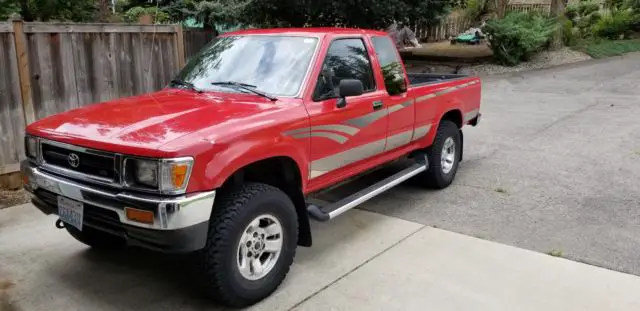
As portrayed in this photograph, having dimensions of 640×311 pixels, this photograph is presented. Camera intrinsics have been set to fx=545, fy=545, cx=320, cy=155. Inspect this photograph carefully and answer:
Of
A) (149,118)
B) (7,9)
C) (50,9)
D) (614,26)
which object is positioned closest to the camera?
(149,118)

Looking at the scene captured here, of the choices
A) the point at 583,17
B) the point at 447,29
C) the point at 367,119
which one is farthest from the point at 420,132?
the point at 583,17

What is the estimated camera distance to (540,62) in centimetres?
1733

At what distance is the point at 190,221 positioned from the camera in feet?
10.7

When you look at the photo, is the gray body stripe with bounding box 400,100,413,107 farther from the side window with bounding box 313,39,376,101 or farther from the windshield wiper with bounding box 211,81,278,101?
the windshield wiper with bounding box 211,81,278,101

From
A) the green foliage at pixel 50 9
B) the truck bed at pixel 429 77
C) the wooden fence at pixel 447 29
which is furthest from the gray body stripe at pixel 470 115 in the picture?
the wooden fence at pixel 447 29

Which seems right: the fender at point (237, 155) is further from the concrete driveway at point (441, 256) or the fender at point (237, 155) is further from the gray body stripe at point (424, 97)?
the gray body stripe at point (424, 97)

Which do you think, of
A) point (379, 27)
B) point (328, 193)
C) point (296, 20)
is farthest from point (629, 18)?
point (328, 193)

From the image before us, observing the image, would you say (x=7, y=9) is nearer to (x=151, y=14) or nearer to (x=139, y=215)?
(x=151, y=14)

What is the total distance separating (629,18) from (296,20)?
17626mm

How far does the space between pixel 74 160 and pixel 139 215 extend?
74 centimetres

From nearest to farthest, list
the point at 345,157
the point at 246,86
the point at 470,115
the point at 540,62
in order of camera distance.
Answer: the point at 246,86
the point at 345,157
the point at 470,115
the point at 540,62

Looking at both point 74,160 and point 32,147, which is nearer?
point 74,160

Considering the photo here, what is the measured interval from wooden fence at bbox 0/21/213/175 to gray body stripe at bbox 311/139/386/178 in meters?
3.72

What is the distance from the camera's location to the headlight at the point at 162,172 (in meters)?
3.22
